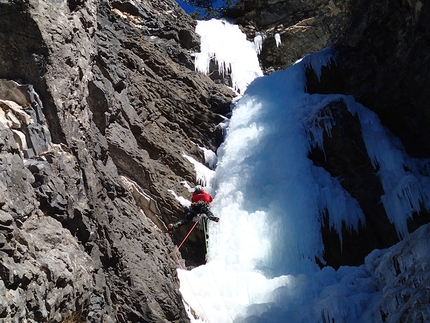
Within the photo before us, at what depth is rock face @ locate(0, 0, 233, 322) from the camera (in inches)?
213

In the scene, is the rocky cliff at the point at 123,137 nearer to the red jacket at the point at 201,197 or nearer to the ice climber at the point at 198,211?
the ice climber at the point at 198,211

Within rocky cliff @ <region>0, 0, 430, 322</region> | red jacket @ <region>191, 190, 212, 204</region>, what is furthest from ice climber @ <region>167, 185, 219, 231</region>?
rocky cliff @ <region>0, 0, 430, 322</region>

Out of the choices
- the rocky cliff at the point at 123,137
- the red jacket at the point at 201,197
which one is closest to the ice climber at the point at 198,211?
the red jacket at the point at 201,197

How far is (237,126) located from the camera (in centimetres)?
1348

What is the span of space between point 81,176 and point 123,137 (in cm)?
308

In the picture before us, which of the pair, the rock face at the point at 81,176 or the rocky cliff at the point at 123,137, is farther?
the rocky cliff at the point at 123,137

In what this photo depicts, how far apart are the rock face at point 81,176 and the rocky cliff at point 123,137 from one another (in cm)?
2

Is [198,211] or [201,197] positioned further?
[201,197]

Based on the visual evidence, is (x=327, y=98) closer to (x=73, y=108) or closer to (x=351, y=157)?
(x=351, y=157)

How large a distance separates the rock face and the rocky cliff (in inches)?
0.8

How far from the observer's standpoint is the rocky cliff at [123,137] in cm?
568

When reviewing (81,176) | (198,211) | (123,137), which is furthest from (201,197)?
(81,176)

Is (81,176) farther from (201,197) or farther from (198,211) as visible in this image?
(201,197)

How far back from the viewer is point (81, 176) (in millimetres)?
7000
